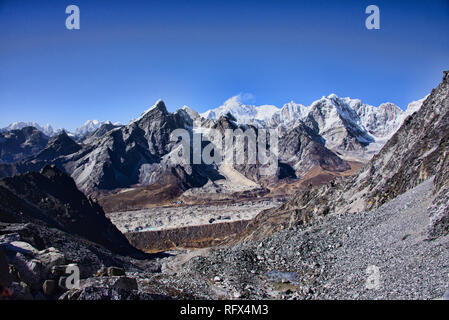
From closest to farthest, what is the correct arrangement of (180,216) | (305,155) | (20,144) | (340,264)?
1. (340,264)
2. (180,216)
3. (305,155)
4. (20,144)

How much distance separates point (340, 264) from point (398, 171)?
1469cm

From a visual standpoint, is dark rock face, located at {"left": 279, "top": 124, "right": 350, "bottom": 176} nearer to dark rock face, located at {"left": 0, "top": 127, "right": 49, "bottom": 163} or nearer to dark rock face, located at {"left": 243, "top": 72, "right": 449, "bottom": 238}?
dark rock face, located at {"left": 243, "top": 72, "right": 449, "bottom": 238}

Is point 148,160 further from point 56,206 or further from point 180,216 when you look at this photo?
point 56,206

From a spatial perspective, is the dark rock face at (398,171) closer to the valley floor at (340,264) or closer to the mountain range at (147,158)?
the valley floor at (340,264)

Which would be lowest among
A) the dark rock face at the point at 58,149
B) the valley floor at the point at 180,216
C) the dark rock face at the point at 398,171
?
the valley floor at the point at 180,216

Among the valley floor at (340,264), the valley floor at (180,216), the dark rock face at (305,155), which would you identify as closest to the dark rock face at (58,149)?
the valley floor at (180,216)

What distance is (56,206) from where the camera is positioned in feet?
138

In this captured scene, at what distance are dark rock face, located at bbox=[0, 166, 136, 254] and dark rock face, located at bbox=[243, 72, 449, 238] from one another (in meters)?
21.7

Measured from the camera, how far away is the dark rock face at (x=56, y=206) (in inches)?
1324

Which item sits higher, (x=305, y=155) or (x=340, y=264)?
(x=305, y=155)

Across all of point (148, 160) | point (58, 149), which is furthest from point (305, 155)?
point (58, 149)

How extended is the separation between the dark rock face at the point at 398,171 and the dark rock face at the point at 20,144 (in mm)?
159358

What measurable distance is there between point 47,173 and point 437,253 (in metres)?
51.6

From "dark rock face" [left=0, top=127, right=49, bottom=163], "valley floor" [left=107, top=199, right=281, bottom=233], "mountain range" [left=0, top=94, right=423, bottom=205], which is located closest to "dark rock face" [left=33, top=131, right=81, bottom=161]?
"mountain range" [left=0, top=94, right=423, bottom=205]
